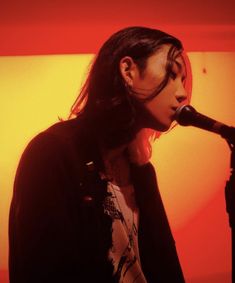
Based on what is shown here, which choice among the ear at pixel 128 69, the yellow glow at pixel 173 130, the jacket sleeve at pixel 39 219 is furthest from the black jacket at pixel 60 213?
the yellow glow at pixel 173 130

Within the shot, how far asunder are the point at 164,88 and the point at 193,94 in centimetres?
77

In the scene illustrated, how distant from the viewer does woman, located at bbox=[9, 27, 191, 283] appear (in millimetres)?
1064

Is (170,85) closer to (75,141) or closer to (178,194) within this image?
(75,141)

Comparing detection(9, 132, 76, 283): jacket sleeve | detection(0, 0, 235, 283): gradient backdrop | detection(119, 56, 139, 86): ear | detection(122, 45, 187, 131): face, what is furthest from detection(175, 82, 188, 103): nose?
detection(0, 0, 235, 283): gradient backdrop

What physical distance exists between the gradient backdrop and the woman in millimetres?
417

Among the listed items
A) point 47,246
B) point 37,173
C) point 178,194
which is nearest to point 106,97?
point 37,173

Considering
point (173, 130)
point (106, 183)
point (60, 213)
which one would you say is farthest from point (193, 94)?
point (60, 213)

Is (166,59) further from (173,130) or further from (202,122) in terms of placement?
(173,130)

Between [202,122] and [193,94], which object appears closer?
[202,122]

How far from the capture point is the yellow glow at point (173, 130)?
1.83 metres

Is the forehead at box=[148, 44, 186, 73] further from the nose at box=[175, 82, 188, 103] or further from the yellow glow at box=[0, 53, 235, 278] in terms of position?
the yellow glow at box=[0, 53, 235, 278]

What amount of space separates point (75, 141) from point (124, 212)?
32 centimetres

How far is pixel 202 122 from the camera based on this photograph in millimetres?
1004

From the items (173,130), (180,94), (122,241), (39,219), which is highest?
(180,94)
